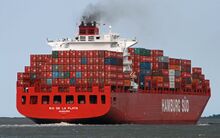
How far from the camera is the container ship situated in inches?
3878

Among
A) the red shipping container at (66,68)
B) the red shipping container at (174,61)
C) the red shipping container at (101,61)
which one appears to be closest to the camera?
the red shipping container at (101,61)

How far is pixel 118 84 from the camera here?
100750mm

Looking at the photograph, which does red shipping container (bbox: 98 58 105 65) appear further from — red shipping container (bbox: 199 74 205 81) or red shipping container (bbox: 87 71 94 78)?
red shipping container (bbox: 199 74 205 81)

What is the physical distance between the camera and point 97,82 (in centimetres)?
9856

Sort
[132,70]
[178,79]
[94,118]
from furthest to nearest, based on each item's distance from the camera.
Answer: [178,79] < [132,70] < [94,118]

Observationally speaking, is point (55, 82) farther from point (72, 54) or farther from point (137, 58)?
point (137, 58)

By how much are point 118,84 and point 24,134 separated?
17.7 m

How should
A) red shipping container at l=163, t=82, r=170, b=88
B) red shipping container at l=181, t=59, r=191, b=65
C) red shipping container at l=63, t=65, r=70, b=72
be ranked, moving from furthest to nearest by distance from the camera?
red shipping container at l=181, t=59, r=191, b=65
red shipping container at l=163, t=82, r=170, b=88
red shipping container at l=63, t=65, r=70, b=72

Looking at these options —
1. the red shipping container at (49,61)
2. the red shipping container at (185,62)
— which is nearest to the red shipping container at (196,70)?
the red shipping container at (185,62)

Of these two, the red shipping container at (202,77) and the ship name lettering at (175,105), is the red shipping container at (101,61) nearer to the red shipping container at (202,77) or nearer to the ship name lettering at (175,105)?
the ship name lettering at (175,105)

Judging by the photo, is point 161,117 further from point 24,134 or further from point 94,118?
point 24,134

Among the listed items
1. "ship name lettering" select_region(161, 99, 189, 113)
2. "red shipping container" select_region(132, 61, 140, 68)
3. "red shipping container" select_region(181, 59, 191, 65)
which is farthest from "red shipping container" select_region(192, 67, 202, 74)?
"red shipping container" select_region(132, 61, 140, 68)

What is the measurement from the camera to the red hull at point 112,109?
97750 mm

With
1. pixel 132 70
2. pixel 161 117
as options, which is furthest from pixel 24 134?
pixel 161 117
